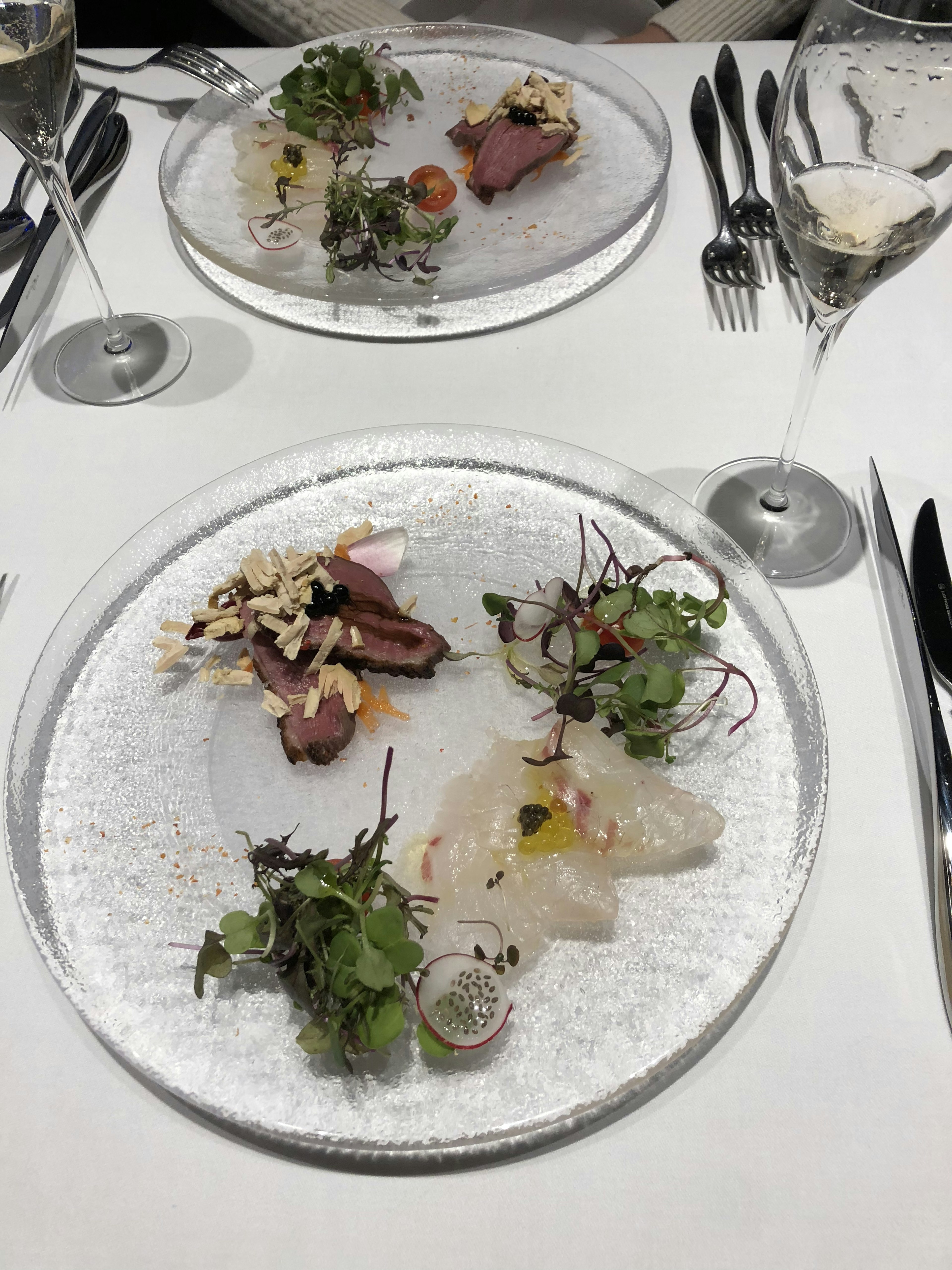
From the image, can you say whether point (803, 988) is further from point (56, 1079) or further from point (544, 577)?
point (56, 1079)

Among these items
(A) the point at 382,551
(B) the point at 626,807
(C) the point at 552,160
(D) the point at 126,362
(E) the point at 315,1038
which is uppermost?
(C) the point at 552,160

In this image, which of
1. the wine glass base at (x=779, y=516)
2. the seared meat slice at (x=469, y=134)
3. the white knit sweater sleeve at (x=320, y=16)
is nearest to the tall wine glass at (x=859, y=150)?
the wine glass base at (x=779, y=516)

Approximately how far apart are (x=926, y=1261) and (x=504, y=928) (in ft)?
1.18

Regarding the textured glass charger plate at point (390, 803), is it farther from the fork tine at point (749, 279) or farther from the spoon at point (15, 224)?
the spoon at point (15, 224)

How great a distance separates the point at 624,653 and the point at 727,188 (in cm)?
91

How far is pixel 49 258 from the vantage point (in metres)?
1.35

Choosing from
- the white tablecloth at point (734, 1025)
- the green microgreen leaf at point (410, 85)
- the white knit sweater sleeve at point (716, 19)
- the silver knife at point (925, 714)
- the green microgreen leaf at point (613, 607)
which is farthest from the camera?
the white knit sweater sleeve at point (716, 19)

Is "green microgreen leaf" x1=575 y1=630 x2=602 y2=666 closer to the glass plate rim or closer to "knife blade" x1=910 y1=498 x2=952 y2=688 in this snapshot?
"knife blade" x1=910 y1=498 x2=952 y2=688

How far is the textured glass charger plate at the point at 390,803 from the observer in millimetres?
649

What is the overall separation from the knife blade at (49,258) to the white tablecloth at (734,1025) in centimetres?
4

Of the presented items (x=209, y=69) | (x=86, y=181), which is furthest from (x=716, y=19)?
(x=86, y=181)

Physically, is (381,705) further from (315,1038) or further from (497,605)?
(315,1038)

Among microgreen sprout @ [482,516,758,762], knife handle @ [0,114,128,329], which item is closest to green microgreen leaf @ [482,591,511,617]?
microgreen sprout @ [482,516,758,762]

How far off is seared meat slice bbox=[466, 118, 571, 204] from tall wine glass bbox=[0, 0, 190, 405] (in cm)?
48
